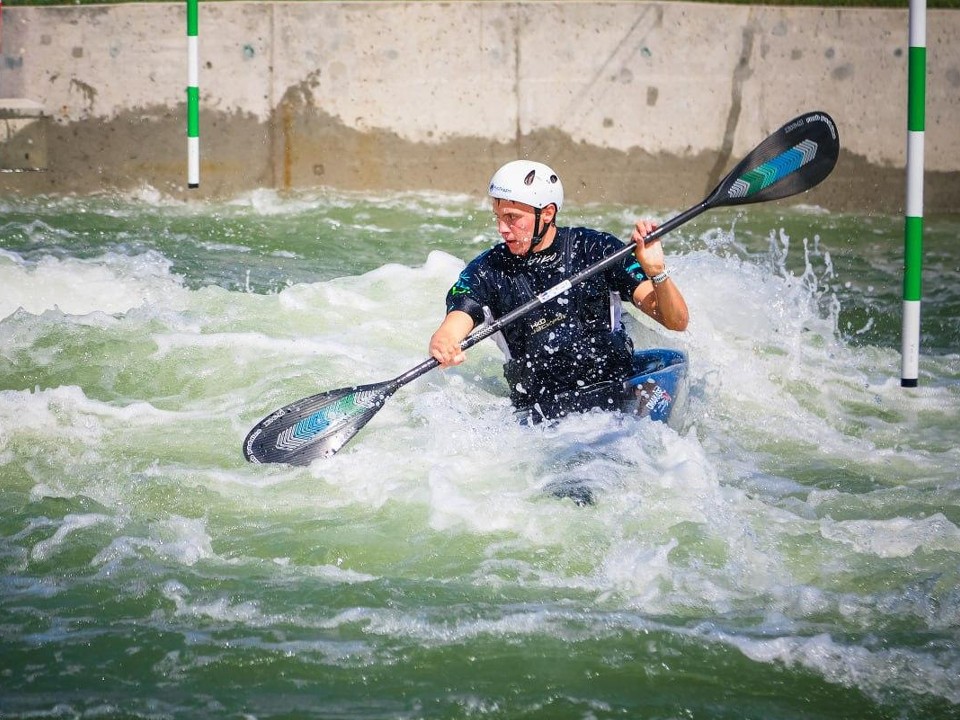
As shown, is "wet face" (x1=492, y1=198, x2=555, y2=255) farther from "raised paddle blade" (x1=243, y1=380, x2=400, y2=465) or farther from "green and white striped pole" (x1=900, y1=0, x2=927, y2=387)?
"green and white striped pole" (x1=900, y1=0, x2=927, y2=387)

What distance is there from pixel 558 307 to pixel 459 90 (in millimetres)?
5443

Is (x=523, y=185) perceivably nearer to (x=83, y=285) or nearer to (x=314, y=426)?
(x=314, y=426)

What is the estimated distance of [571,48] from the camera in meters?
9.88

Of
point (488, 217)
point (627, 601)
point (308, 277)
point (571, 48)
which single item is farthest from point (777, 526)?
point (571, 48)

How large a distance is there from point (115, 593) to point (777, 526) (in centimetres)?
224

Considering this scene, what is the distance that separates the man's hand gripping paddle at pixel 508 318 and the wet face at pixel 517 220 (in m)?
0.23

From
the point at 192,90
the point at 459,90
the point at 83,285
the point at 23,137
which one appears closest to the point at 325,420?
the point at 83,285

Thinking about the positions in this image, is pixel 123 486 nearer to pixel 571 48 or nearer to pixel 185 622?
pixel 185 622

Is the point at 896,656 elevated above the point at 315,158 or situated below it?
below

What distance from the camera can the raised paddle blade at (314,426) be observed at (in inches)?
189

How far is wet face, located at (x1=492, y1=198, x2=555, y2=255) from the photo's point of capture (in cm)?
471

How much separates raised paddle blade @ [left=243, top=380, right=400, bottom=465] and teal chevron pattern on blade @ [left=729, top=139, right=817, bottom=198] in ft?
5.65

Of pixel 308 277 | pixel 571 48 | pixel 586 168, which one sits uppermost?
pixel 571 48

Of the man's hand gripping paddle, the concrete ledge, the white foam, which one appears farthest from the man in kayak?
the concrete ledge
